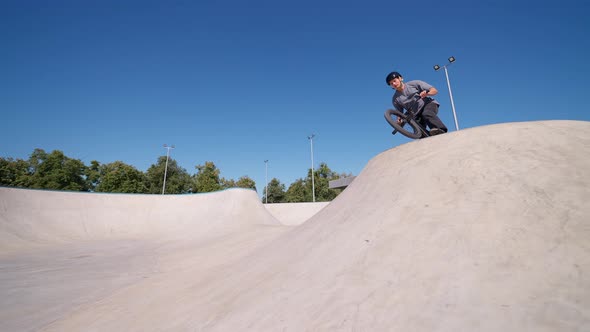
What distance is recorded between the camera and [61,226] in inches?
466

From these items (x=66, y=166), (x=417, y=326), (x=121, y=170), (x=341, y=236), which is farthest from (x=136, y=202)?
(x=66, y=166)

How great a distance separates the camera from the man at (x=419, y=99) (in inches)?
168

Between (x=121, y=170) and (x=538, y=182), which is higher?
(x=121, y=170)

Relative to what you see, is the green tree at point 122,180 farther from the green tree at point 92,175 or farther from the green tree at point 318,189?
the green tree at point 318,189

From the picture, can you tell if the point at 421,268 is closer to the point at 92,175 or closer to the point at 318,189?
the point at 318,189

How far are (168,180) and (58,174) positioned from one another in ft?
54.7

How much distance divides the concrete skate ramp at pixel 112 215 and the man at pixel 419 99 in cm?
965

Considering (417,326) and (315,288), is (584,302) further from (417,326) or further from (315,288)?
(315,288)

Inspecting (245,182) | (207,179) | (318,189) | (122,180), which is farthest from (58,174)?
(318,189)

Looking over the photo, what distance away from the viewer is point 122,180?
42.0m

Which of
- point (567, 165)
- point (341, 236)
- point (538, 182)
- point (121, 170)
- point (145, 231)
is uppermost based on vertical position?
point (121, 170)

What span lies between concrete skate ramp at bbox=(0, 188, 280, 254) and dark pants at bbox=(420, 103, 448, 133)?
9.81 m

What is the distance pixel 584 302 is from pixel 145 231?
15438 millimetres

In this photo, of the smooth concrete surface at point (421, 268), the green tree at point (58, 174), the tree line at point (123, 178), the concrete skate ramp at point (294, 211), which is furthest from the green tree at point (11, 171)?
the smooth concrete surface at point (421, 268)
